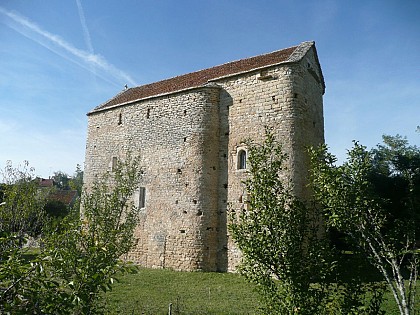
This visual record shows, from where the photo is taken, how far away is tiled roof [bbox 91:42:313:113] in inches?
602

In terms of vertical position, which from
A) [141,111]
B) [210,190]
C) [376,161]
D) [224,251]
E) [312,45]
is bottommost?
[224,251]

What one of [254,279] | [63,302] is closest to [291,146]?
[254,279]

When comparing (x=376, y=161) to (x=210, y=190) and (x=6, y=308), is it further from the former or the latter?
(x=6, y=308)

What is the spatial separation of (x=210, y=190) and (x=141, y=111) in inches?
250

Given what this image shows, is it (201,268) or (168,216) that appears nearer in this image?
(201,268)

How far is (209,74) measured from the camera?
17.6 metres

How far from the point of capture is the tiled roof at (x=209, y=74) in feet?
50.1

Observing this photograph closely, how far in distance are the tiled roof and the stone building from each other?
10cm

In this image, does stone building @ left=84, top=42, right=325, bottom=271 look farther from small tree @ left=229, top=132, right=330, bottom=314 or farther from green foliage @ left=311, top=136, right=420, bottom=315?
small tree @ left=229, top=132, right=330, bottom=314

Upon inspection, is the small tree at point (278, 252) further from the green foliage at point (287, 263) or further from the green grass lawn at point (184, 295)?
the green grass lawn at point (184, 295)

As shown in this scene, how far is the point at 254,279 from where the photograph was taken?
5277 mm

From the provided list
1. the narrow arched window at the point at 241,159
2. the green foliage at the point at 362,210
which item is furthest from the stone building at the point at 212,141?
the green foliage at the point at 362,210

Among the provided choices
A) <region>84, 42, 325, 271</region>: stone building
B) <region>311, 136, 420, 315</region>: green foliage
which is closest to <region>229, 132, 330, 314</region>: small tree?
<region>311, 136, 420, 315</region>: green foliage

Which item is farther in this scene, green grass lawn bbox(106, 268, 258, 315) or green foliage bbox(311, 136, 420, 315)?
green grass lawn bbox(106, 268, 258, 315)
